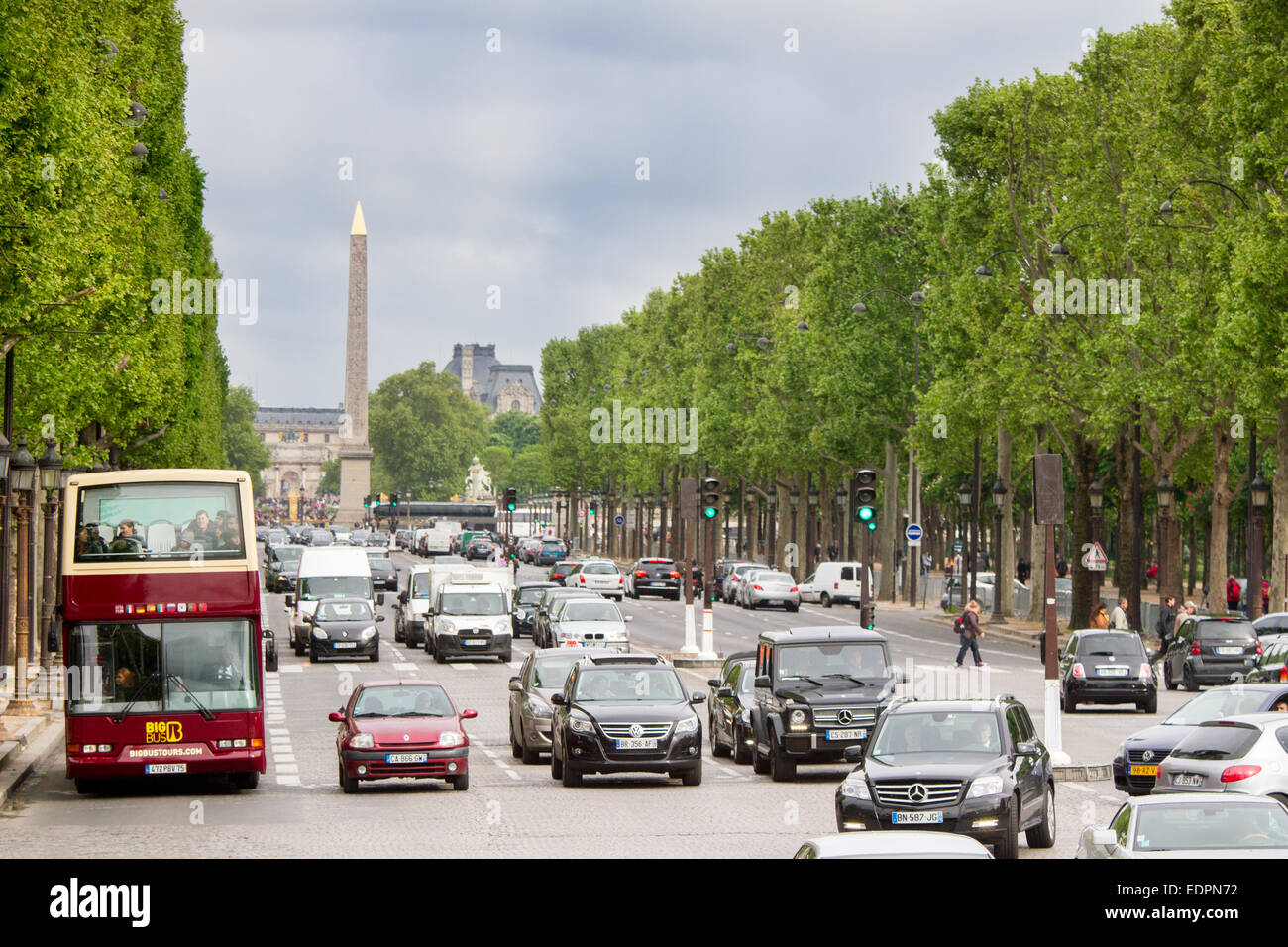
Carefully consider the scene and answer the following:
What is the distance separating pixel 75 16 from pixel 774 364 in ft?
178

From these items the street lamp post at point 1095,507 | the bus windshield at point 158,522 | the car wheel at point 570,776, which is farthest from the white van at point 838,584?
the bus windshield at point 158,522

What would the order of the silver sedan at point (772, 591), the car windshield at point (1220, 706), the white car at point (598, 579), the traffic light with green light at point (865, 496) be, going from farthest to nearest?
the white car at point (598, 579) → the silver sedan at point (772, 591) → the traffic light with green light at point (865, 496) → the car windshield at point (1220, 706)

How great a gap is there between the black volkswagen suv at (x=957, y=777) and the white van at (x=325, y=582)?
110 feet

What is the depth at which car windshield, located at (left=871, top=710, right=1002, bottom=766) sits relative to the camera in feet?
60.5

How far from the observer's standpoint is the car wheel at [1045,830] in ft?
60.5

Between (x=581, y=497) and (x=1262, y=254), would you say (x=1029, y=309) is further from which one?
(x=581, y=497)

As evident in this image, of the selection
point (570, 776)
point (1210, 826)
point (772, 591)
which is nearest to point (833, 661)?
point (570, 776)

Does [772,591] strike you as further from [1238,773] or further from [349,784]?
[1238,773]

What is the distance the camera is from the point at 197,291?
6162 cm

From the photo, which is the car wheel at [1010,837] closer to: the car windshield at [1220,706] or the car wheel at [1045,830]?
the car wheel at [1045,830]

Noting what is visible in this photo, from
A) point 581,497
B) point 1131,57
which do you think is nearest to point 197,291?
point 1131,57

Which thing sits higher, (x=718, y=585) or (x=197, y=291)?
(x=197, y=291)

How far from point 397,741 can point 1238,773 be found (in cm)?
1068

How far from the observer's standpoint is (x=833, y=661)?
86.3 feet
